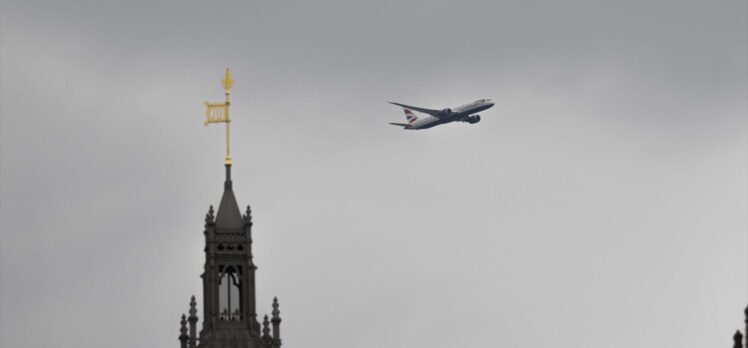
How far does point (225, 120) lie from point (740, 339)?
7435cm

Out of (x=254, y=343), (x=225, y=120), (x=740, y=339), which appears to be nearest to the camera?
(x=740, y=339)

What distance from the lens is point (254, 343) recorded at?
172m

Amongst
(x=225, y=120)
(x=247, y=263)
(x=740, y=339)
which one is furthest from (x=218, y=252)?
(x=740, y=339)

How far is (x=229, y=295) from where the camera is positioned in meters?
174

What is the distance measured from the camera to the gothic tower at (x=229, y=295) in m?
172

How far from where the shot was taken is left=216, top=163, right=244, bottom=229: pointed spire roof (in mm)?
175750

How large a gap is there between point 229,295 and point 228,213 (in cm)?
554

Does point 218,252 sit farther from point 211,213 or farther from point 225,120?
point 225,120

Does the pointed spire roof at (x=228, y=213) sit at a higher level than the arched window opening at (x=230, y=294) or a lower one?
higher

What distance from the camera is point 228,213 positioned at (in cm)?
17675

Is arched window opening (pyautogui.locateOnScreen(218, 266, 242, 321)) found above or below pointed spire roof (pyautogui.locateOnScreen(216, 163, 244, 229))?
below

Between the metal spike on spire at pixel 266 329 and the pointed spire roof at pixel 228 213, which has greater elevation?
the pointed spire roof at pixel 228 213

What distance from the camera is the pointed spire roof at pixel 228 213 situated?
17575cm

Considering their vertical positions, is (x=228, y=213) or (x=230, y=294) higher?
(x=228, y=213)
